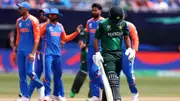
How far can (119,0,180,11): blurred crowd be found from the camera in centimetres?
2999

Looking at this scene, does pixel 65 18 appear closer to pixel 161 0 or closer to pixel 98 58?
pixel 161 0

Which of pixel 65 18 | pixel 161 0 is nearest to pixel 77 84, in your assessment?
pixel 65 18

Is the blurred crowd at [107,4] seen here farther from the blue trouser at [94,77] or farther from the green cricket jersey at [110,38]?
the green cricket jersey at [110,38]

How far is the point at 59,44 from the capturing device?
16609mm

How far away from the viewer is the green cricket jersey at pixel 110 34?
1428 cm

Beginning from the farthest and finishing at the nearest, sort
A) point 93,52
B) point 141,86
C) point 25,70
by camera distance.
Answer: point 141,86
point 93,52
point 25,70

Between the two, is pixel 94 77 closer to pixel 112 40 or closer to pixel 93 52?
pixel 93 52

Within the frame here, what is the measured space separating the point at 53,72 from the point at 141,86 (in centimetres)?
789

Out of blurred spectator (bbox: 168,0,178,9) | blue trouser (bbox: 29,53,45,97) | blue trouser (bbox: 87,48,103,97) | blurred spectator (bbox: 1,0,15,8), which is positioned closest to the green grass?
blue trouser (bbox: 29,53,45,97)

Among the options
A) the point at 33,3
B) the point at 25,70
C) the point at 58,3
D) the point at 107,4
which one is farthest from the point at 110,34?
the point at 107,4

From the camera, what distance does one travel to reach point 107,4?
29.5m

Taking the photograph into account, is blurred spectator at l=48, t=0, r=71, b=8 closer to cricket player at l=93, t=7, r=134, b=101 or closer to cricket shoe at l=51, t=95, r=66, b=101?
cricket shoe at l=51, t=95, r=66, b=101

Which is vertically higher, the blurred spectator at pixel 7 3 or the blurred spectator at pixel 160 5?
the blurred spectator at pixel 160 5

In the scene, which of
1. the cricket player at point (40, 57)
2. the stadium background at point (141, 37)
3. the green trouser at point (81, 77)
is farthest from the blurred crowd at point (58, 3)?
the cricket player at point (40, 57)
